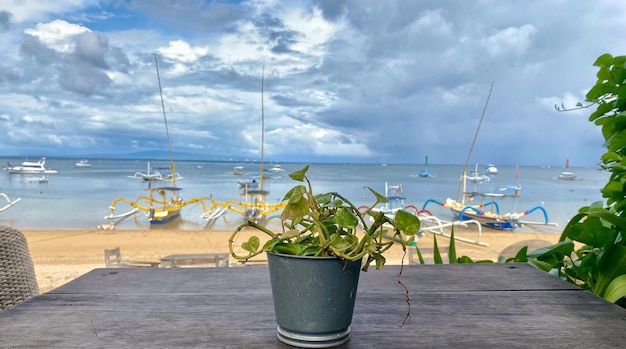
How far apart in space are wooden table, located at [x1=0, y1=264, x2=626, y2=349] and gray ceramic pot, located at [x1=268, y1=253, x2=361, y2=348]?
1.3 inches

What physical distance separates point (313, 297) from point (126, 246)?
27.4 feet

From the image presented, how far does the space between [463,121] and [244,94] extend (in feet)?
61.3

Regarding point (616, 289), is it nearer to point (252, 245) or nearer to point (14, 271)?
point (252, 245)


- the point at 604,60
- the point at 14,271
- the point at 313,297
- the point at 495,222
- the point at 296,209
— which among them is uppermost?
the point at 604,60

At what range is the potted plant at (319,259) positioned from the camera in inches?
19.6

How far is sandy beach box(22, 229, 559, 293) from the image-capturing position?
6023mm

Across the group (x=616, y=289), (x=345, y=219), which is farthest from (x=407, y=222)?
(x=616, y=289)

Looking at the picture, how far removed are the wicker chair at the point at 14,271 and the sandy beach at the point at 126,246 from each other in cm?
427

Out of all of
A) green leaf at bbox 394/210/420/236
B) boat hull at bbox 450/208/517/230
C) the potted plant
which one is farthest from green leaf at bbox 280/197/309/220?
boat hull at bbox 450/208/517/230

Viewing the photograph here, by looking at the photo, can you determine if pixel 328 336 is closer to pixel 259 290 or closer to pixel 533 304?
pixel 259 290

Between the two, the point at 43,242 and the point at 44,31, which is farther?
the point at 44,31

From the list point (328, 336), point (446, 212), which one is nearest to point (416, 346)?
point (328, 336)

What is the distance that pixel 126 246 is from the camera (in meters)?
8.03

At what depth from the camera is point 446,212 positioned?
636 inches
